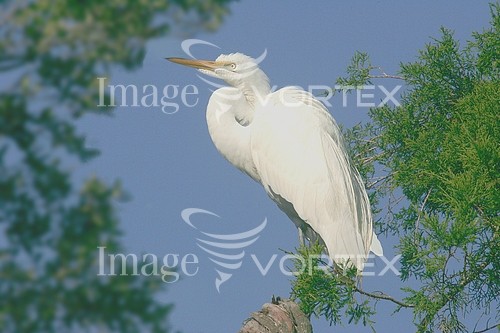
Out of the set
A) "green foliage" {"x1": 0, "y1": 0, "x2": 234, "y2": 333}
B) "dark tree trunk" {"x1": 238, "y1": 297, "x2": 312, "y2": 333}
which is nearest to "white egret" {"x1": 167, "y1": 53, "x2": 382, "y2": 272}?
"dark tree trunk" {"x1": 238, "y1": 297, "x2": 312, "y2": 333}

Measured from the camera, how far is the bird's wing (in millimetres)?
4930

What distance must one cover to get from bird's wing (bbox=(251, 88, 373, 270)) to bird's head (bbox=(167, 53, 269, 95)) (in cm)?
17

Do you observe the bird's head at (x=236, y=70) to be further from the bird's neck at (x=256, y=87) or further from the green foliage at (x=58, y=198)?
the green foliage at (x=58, y=198)

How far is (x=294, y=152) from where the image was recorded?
5137mm

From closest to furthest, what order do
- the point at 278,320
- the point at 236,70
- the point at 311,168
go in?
1. the point at 278,320
2. the point at 311,168
3. the point at 236,70

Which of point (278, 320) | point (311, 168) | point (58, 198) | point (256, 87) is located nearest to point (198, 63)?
point (256, 87)

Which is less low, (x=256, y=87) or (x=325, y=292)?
(x=256, y=87)

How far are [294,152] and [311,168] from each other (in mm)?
136

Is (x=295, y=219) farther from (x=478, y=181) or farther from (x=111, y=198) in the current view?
(x=111, y=198)

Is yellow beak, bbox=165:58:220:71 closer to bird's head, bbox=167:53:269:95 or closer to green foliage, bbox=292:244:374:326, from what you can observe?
bird's head, bbox=167:53:269:95

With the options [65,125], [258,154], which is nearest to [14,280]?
[65,125]

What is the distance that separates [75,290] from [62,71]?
0.75ft

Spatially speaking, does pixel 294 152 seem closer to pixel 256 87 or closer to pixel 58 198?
pixel 256 87

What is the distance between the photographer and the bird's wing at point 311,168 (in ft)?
16.2
